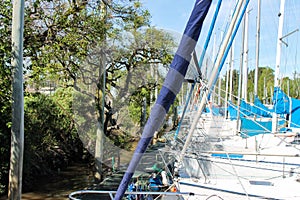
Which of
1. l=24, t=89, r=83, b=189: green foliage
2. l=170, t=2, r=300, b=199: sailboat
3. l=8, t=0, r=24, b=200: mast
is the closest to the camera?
l=170, t=2, r=300, b=199: sailboat

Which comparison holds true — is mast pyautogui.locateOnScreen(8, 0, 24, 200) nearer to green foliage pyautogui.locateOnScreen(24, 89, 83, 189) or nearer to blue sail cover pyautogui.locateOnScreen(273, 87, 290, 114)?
green foliage pyautogui.locateOnScreen(24, 89, 83, 189)

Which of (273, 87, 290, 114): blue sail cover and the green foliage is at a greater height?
(273, 87, 290, 114): blue sail cover

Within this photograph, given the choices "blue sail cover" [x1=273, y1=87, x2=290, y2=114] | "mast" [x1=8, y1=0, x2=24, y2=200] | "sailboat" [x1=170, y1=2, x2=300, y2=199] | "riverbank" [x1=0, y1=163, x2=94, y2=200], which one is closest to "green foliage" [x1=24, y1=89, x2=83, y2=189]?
"riverbank" [x1=0, y1=163, x2=94, y2=200]

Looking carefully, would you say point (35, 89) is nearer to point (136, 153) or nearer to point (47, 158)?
point (47, 158)

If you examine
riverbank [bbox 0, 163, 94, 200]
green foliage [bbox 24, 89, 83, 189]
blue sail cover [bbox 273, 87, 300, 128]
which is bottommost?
riverbank [bbox 0, 163, 94, 200]

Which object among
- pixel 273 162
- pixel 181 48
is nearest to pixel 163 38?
pixel 273 162

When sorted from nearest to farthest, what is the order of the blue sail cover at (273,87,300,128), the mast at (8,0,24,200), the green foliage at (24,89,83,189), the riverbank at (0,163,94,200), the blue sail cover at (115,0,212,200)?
the blue sail cover at (115,0,212,200) < the mast at (8,0,24,200) < the blue sail cover at (273,87,300,128) < the riverbank at (0,163,94,200) < the green foliage at (24,89,83,189)

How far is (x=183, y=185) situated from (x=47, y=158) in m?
8.32

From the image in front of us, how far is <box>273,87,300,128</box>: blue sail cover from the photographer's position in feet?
22.7

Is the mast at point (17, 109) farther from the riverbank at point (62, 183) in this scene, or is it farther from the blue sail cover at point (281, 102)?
the blue sail cover at point (281, 102)

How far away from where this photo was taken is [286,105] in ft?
22.9

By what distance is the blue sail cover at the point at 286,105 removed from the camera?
6.93 m

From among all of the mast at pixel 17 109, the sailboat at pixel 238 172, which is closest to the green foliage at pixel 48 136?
the mast at pixel 17 109

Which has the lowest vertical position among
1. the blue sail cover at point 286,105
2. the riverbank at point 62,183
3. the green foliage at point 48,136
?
the riverbank at point 62,183
